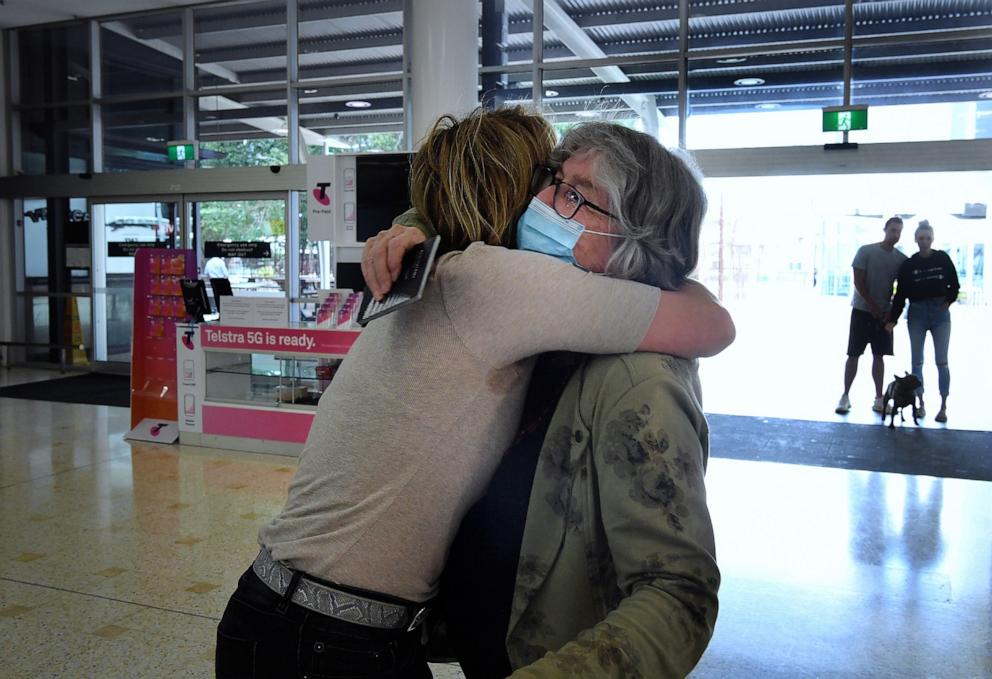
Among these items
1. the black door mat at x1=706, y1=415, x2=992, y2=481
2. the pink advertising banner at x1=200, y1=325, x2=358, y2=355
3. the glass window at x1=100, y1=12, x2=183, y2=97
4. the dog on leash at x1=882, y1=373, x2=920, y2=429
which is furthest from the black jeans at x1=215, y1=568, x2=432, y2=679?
the glass window at x1=100, y1=12, x2=183, y2=97

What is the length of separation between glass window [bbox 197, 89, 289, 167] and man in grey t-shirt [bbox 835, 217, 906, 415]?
650 cm

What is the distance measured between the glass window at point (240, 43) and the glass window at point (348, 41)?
349mm

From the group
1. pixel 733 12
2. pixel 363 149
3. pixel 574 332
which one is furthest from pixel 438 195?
pixel 363 149

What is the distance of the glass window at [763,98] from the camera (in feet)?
25.8

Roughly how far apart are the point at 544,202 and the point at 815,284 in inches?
418

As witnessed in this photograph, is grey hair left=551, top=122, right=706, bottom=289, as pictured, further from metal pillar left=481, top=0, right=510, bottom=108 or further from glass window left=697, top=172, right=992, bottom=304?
metal pillar left=481, top=0, right=510, bottom=108

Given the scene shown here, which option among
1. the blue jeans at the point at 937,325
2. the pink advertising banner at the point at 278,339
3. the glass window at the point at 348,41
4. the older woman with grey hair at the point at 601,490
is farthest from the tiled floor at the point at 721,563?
the glass window at the point at 348,41

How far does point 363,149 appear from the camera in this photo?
9844 mm

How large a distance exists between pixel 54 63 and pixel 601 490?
12.7m

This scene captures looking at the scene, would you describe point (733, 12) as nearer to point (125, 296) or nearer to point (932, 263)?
point (932, 263)

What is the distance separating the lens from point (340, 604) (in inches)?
44.6

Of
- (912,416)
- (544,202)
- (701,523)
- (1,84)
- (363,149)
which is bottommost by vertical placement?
(912,416)

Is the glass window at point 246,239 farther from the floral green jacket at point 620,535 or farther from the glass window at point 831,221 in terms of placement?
the floral green jacket at point 620,535

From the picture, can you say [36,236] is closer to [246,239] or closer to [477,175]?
[246,239]
